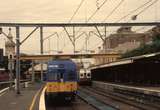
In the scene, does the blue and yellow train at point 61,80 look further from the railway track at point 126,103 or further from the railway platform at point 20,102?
the railway track at point 126,103

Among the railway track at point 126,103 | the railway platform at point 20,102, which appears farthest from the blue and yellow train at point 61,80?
the railway track at point 126,103

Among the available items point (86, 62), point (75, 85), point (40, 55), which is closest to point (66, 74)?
point (75, 85)

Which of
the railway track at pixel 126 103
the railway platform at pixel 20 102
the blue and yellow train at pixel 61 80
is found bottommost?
the railway track at pixel 126 103

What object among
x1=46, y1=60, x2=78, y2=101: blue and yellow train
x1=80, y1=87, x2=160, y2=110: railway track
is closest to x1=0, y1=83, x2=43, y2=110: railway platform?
x1=46, y1=60, x2=78, y2=101: blue and yellow train

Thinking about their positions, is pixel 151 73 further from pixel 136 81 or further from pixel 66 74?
pixel 66 74

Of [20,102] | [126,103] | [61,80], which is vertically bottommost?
[126,103]

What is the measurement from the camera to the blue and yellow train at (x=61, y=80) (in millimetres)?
33500

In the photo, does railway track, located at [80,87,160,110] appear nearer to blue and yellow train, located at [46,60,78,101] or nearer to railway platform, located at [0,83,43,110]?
blue and yellow train, located at [46,60,78,101]

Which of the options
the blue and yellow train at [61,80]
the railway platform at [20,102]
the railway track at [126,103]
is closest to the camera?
the railway platform at [20,102]

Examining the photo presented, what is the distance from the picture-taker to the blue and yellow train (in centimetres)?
3350

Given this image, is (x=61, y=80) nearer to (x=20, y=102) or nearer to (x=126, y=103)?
(x=126, y=103)

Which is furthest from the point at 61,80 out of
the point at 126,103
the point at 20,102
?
the point at 20,102

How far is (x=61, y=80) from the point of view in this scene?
112 ft

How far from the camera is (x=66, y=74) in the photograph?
34.6m
